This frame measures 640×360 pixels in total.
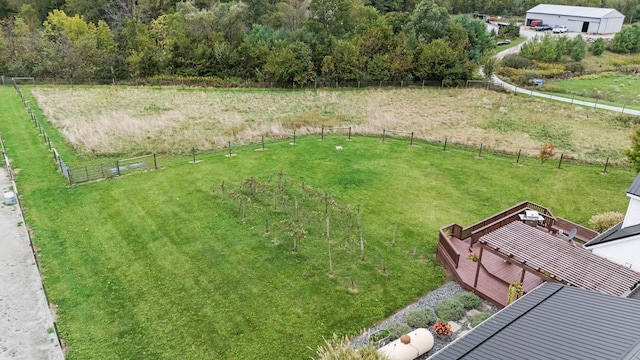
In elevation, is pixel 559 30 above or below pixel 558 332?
above

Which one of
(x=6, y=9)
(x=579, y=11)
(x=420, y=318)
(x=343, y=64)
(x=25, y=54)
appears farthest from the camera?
(x=579, y=11)

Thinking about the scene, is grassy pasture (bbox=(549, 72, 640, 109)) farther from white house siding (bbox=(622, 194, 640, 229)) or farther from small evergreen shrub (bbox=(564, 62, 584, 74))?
white house siding (bbox=(622, 194, 640, 229))

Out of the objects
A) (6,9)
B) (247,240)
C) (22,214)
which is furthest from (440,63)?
(6,9)

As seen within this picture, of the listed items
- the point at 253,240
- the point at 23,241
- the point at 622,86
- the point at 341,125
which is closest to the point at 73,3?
the point at 341,125

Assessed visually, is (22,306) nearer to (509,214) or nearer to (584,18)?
(509,214)

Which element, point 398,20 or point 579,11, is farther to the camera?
point 579,11

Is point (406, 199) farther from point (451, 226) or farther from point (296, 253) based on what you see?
point (296, 253)

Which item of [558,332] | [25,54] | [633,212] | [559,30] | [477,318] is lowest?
[477,318]

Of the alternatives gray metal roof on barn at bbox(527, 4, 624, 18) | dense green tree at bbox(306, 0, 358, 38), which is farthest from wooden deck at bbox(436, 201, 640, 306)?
gray metal roof on barn at bbox(527, 4, 624, 18)
